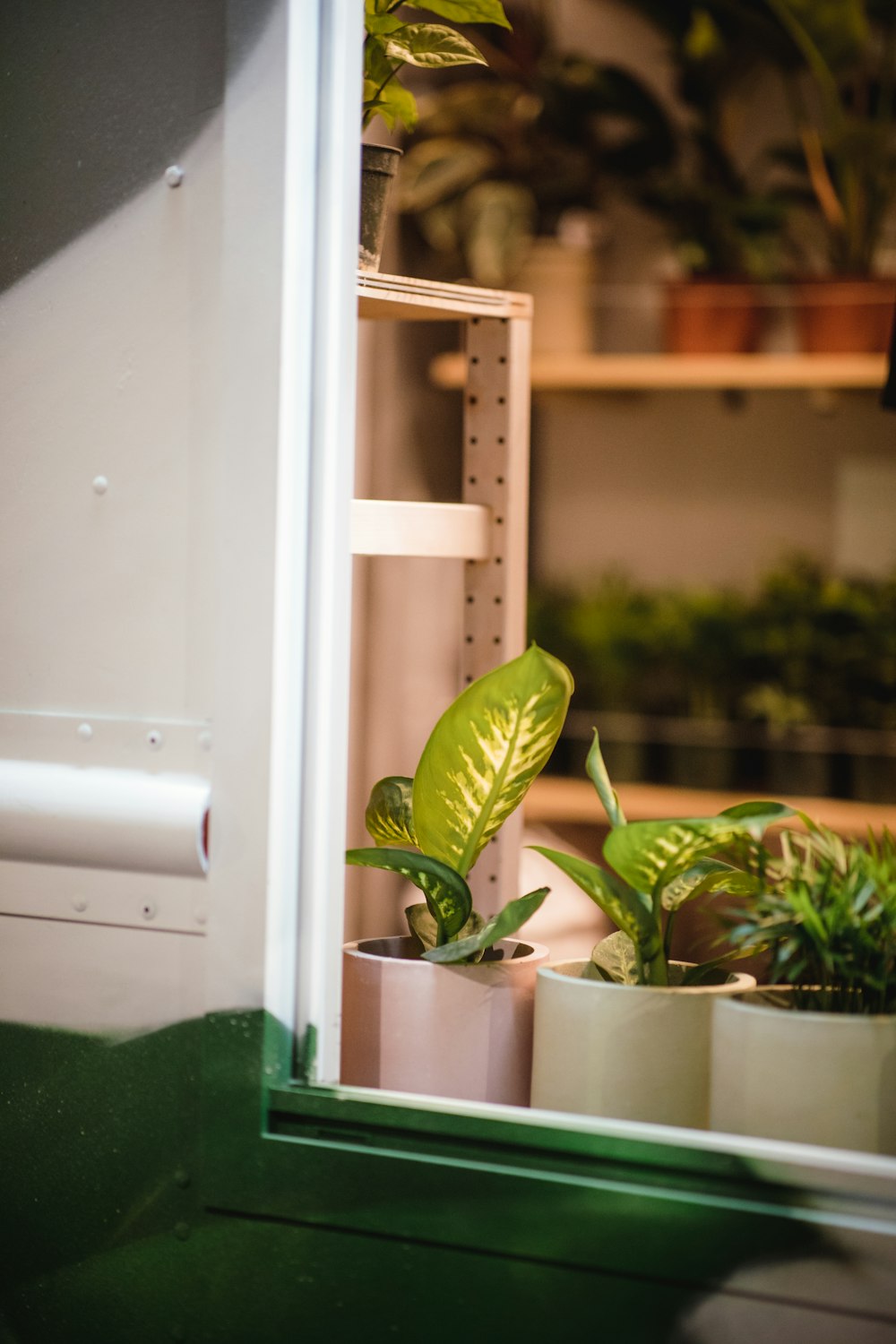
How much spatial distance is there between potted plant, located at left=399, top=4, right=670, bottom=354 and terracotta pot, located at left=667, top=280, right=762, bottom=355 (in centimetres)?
17

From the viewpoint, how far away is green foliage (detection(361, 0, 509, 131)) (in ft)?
3.26

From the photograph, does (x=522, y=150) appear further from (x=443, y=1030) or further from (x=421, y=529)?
(x=443, y=1030)

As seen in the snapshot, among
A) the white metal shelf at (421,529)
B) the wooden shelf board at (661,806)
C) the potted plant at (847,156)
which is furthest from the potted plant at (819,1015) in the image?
the potted plant at (847,156)

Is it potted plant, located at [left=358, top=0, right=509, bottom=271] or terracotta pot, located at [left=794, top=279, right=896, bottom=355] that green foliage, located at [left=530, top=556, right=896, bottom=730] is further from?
potted plant, located at [left=358, top=0, right=509, bottom=271]

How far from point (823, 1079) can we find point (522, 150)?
2.28 metres

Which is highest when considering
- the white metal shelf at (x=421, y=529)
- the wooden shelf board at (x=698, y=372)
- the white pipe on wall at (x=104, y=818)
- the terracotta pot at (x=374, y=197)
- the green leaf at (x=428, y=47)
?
the green leaf at (x=428, y=47)

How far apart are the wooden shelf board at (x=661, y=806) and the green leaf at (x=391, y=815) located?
1.34 meters

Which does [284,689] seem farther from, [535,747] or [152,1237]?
[152,1237]

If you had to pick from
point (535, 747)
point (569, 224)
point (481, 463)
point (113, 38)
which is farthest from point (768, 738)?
point (113, 38)

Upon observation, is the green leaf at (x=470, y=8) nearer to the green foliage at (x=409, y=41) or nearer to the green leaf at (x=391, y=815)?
the green foliage at (x=409, y=41)

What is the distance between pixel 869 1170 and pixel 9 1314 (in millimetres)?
566

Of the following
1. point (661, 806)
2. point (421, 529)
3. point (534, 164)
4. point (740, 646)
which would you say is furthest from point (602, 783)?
point (534, 164)

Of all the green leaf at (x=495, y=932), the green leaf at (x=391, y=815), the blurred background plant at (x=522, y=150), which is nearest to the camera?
the green leaf at (x=495, y=932)

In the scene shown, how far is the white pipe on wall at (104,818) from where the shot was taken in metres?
0.86
